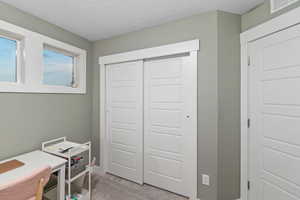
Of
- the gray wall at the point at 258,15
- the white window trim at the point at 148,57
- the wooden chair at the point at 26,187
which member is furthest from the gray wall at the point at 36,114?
the gray wall at the point at 258,15

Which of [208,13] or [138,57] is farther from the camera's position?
[138,57]

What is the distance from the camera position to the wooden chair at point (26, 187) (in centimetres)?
89

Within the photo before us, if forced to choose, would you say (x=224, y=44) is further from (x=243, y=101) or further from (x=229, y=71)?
(x=243, y=101)

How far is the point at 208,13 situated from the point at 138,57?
108 cm

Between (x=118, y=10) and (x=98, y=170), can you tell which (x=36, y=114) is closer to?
(x=98, y=170)

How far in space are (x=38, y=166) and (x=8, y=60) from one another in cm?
128

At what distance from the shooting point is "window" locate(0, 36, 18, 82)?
5.40ft

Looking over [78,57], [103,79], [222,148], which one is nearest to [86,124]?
[103,79]

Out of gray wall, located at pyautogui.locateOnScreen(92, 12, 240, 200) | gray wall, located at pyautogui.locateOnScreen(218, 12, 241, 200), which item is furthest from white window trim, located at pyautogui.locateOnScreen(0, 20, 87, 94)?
gray wall, located at pyautogui.locateOnScreen(218, 12, 241, 200)

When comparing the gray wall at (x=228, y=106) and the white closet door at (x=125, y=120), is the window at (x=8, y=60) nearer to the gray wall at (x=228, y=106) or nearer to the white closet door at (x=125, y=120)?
the white closet door at (x=125, y=120)

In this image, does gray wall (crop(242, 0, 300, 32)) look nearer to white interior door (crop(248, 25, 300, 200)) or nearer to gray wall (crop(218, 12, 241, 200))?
gray wall (crop(218, 12, 241, 200))

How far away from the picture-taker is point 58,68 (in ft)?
7.33

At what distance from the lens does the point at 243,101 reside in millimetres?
1777

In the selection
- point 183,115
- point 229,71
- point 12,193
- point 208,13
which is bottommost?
point 12,193
